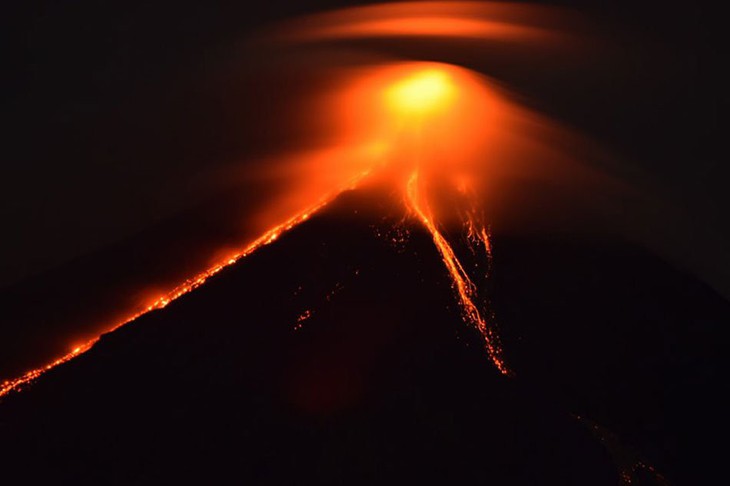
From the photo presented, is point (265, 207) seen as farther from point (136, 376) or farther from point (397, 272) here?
point (136, 376)

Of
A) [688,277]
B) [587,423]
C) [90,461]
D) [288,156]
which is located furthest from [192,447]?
[688,277]

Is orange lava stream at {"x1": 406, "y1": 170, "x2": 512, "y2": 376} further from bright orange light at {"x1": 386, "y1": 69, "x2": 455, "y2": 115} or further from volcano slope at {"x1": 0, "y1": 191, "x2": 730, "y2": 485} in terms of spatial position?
bright orange light at {"x1": 386, "y1": 69, "x2": 455, "y2": 115}

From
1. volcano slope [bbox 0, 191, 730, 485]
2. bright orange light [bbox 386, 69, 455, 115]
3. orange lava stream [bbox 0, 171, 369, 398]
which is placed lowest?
volcano slope [bbox 0, 191, 730, 485]

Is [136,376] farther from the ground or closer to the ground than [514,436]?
farther from the ground

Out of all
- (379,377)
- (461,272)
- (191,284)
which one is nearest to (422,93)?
(461,272)

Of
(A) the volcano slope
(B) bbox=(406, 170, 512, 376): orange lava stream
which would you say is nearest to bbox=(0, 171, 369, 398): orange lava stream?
(A) the volcano slope

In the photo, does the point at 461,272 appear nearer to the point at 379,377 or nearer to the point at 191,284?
the point at 379,377

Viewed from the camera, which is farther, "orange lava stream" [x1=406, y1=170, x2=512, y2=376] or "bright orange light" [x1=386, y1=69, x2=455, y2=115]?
"bright orange light" [x1=386, y1=69, x2=455, y2=115]
